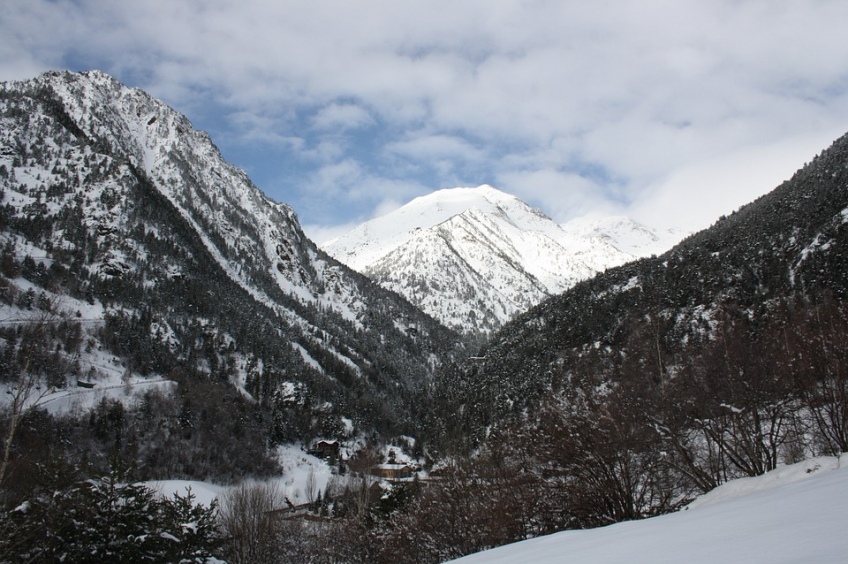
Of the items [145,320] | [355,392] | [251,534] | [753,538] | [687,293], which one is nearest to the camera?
[753,538]

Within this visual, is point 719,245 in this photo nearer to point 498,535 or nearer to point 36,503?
point 498,535

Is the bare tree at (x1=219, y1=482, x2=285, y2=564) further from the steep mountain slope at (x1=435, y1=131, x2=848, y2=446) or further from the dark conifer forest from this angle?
the steep mountain slope at (x1=435, y1=131, x2=848, y2=446)

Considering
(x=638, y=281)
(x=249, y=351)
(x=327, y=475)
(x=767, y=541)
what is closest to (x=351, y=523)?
(x=767, y=541)

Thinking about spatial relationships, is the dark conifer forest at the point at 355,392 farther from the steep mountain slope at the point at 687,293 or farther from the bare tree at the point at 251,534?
the steep mountain slope at the point at 687,293

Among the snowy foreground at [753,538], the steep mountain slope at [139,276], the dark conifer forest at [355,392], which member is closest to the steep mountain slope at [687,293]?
the dark conifer forest at [355,392]

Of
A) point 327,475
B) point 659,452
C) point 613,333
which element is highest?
point 613,333

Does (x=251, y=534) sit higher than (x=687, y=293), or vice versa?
(x=687, y=293)

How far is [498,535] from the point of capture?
19781 mm

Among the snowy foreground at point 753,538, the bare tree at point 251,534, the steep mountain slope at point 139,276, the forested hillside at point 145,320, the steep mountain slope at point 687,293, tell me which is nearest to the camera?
the snowy foreground at point 753,538

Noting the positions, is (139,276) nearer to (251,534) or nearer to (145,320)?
(145,320)

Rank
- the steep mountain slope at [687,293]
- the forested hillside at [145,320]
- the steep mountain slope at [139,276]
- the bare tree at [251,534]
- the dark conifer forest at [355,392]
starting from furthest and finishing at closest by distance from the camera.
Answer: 1. the steep mountain slope at [139,276]
2. the forested hillside at [145,320]
3. the steep mountain slope at [687,293]
4. the bare tree at [251,534]
5. the dark conifer forest at [355,392]

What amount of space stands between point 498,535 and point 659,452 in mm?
7094

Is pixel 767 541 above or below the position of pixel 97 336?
below

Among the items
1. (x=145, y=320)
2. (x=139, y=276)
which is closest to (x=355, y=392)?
(x=145, y=320)
